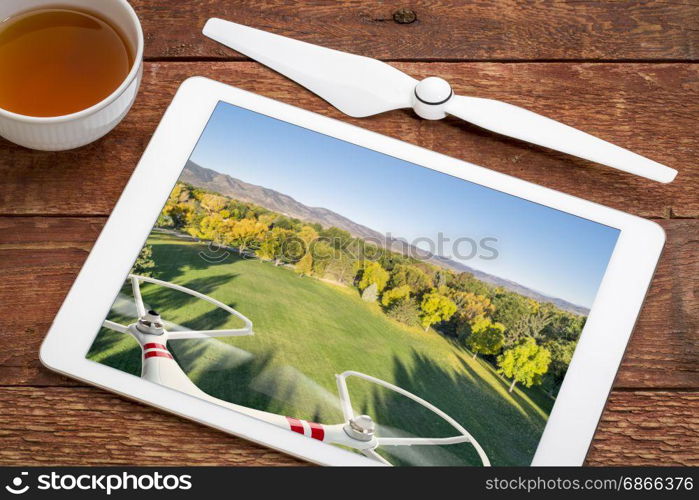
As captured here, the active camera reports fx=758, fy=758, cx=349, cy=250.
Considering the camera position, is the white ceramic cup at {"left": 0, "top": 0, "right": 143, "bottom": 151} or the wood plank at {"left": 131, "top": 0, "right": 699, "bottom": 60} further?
the wood plank at {"left": 131, "top": 0, "right": 699, "bottom": 60}

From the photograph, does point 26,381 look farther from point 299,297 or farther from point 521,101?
point 521,101

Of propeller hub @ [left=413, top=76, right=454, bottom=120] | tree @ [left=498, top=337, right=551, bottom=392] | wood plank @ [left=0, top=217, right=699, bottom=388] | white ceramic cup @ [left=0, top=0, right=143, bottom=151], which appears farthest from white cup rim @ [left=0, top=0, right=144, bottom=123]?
tree @ [left=498, top=337, right=551, bottom=392]

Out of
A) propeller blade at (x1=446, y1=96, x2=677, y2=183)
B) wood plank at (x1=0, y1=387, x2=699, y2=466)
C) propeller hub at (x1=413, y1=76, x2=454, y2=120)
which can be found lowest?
wood plank at (x1=0, y1=387, x2=699, y2=466)

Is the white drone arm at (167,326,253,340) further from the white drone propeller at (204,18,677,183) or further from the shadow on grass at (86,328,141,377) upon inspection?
the white drone propeller at (204,18,677,183)

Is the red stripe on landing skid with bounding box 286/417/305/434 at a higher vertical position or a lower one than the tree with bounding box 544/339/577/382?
lower

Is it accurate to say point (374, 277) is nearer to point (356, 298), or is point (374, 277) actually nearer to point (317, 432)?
point (356, 298)

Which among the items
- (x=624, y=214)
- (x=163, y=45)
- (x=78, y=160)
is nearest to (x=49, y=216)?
(x=78, y=160)
